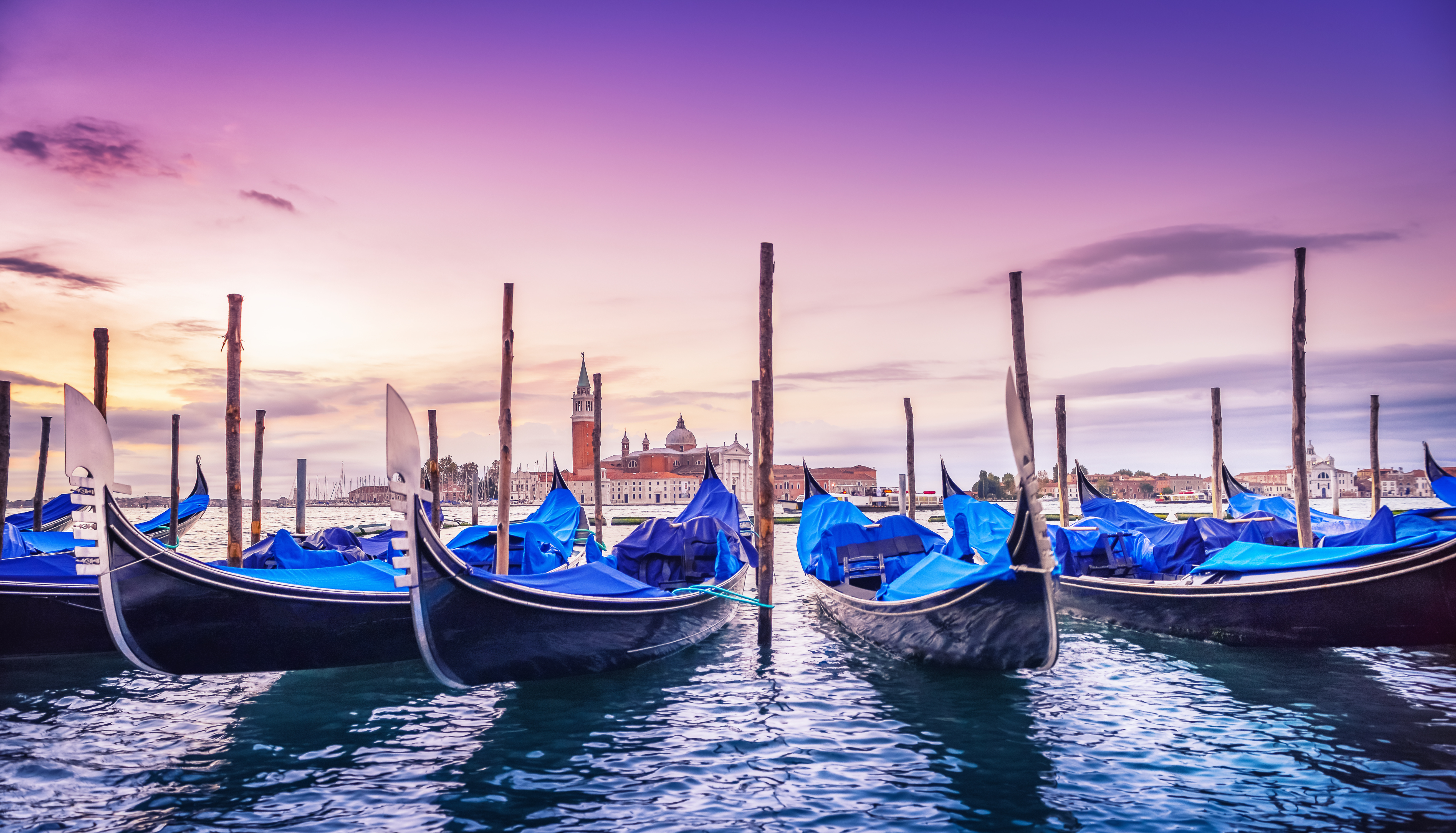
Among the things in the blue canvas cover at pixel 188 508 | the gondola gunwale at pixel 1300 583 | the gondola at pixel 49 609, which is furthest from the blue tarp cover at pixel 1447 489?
the blue canvas cover at pixel 188 508

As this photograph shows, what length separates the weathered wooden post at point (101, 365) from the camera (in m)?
9.12

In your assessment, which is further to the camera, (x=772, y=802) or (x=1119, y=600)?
(x=1119, y=600)

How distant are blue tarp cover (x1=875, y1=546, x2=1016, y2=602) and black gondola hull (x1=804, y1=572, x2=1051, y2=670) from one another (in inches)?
2.2

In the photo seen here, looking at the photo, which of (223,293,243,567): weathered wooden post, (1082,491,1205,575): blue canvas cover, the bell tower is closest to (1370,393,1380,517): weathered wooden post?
(1082,491,1205,575): blue canvas cover

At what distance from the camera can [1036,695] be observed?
569cm

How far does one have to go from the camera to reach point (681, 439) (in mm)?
90125

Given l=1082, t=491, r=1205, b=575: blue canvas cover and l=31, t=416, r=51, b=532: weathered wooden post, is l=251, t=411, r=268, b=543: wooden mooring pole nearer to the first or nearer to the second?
l=31, t=416, r=51, b=532: weathered wooden post

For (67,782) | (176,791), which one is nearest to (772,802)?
(176,791)

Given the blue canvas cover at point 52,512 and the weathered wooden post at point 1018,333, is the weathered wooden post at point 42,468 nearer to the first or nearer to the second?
the blue canvas cover at point 52,512

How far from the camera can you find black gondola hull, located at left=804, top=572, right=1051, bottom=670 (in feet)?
17.1

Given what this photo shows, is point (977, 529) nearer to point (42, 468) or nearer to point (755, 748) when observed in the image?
point (755, 748)

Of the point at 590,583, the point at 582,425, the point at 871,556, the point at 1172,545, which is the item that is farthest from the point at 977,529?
the point at 582,425

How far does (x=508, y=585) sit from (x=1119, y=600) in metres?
6.18

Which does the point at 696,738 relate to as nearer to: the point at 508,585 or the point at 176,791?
the point at 508,585
